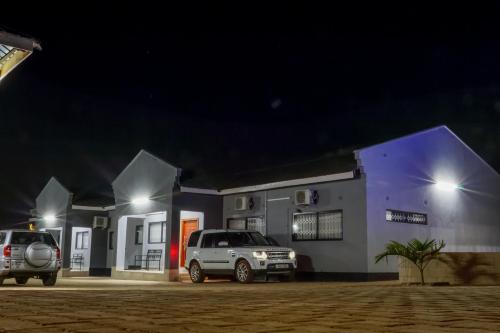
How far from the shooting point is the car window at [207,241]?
61.6 ft

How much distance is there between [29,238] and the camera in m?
16.2

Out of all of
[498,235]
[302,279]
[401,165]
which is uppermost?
[401,165]

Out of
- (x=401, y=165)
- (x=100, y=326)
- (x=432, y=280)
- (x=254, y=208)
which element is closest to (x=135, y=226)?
(x=254, y=208)

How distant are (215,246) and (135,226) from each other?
921 cm

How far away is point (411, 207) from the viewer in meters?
19.9

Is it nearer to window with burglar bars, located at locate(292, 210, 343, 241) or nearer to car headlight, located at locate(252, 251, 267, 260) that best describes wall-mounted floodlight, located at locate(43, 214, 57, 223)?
window with burglar bars, located at locate(292, 210, 343, 241)

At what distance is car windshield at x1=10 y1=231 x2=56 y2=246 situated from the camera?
15852mm

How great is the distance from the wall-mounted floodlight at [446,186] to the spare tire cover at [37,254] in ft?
45.8

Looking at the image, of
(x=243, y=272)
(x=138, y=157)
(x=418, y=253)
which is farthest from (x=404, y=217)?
(x=138, y=157)

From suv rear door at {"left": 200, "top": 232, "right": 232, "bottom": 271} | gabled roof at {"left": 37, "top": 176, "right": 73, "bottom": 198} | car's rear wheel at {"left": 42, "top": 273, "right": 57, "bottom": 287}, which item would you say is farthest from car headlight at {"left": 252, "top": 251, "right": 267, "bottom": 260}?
gabled roof at {"left": 37, "top": 176, "right": 73, "bottom": 198}

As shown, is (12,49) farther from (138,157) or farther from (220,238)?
(138,157)

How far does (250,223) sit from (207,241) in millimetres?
3387

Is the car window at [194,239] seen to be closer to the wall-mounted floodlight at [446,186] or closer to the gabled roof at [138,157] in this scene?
the gabled roof at [138,157]

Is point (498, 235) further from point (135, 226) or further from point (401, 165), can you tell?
point (135, 226)
